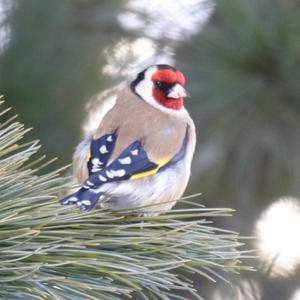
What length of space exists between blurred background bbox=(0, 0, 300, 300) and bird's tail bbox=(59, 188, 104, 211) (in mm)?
854

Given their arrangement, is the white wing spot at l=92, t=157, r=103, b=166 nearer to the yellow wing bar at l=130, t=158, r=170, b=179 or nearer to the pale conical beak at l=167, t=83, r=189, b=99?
the yellow wing bar at l=130, t=158, r=170, b=179

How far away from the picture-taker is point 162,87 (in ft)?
6.55

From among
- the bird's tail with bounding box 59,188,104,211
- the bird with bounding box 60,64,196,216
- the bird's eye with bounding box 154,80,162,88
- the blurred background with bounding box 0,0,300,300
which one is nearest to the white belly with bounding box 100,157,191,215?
the bird with bounding box 60,64,196,216

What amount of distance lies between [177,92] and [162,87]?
44mm

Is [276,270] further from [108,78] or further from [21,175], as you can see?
[21,175]

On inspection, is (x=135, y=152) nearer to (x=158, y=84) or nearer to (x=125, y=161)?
(x=125, y=161)

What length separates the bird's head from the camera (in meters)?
1.96

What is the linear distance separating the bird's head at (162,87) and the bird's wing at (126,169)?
0.52 feet

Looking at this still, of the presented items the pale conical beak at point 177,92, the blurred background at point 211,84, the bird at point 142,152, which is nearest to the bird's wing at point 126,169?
the bird at point 142,152

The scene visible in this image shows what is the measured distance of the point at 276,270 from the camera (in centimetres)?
260

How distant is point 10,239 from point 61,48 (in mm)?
1454

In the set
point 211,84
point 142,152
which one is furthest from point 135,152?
point 211,84

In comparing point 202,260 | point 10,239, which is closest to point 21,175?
point 10,239

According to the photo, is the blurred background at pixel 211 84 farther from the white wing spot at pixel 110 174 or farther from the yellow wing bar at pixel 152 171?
the white wing spot at pixel 110 174
